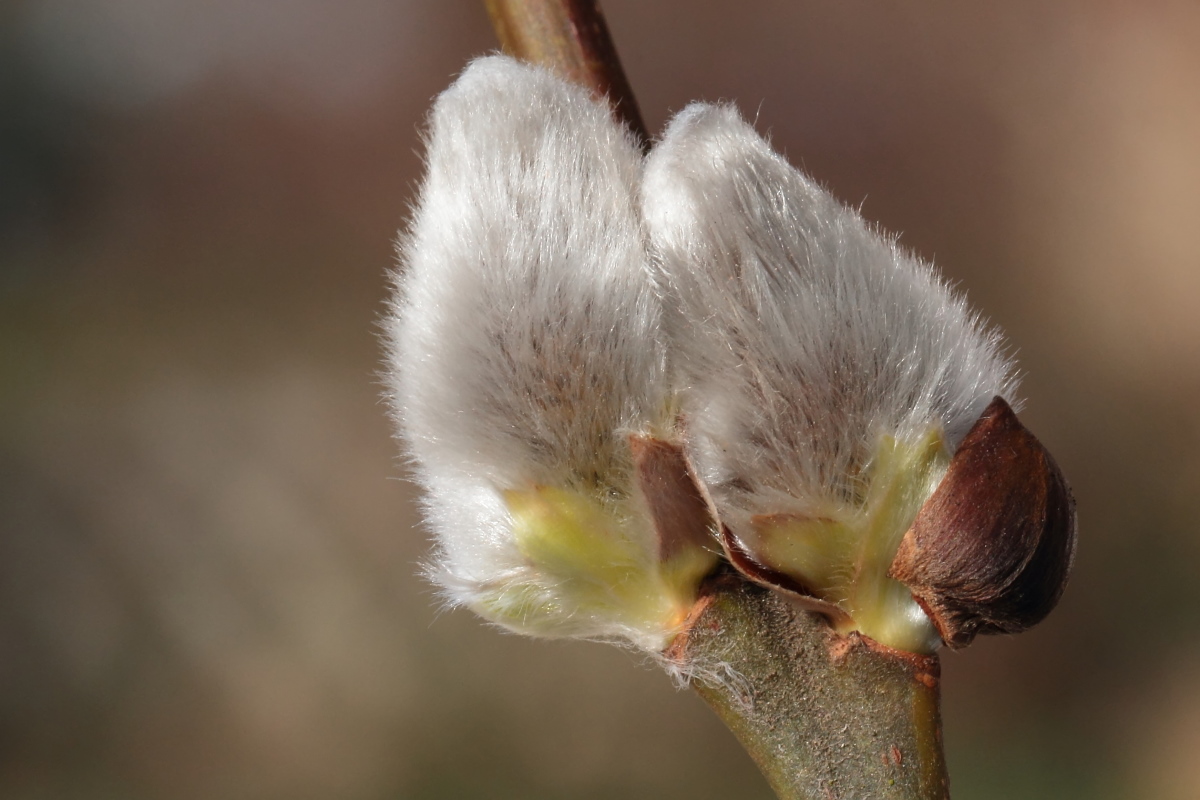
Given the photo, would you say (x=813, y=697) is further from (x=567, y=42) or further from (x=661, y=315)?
(x=567, y=42)

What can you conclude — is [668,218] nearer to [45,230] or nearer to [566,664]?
[566,664]

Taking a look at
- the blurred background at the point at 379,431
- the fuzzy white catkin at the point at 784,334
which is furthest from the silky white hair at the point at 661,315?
the blurred background at the point at 379,431

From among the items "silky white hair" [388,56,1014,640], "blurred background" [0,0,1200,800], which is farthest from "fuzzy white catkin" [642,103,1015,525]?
"blurred background" [0,0,1200,800]

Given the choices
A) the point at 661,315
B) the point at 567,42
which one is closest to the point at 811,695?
the point at 661,315

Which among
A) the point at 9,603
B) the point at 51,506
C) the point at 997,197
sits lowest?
the point at 9,603

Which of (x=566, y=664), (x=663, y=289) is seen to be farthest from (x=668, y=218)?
(x=566, y=664)

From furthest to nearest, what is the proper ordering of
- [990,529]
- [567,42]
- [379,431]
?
[379,431]
[567,42]
[990,529]
